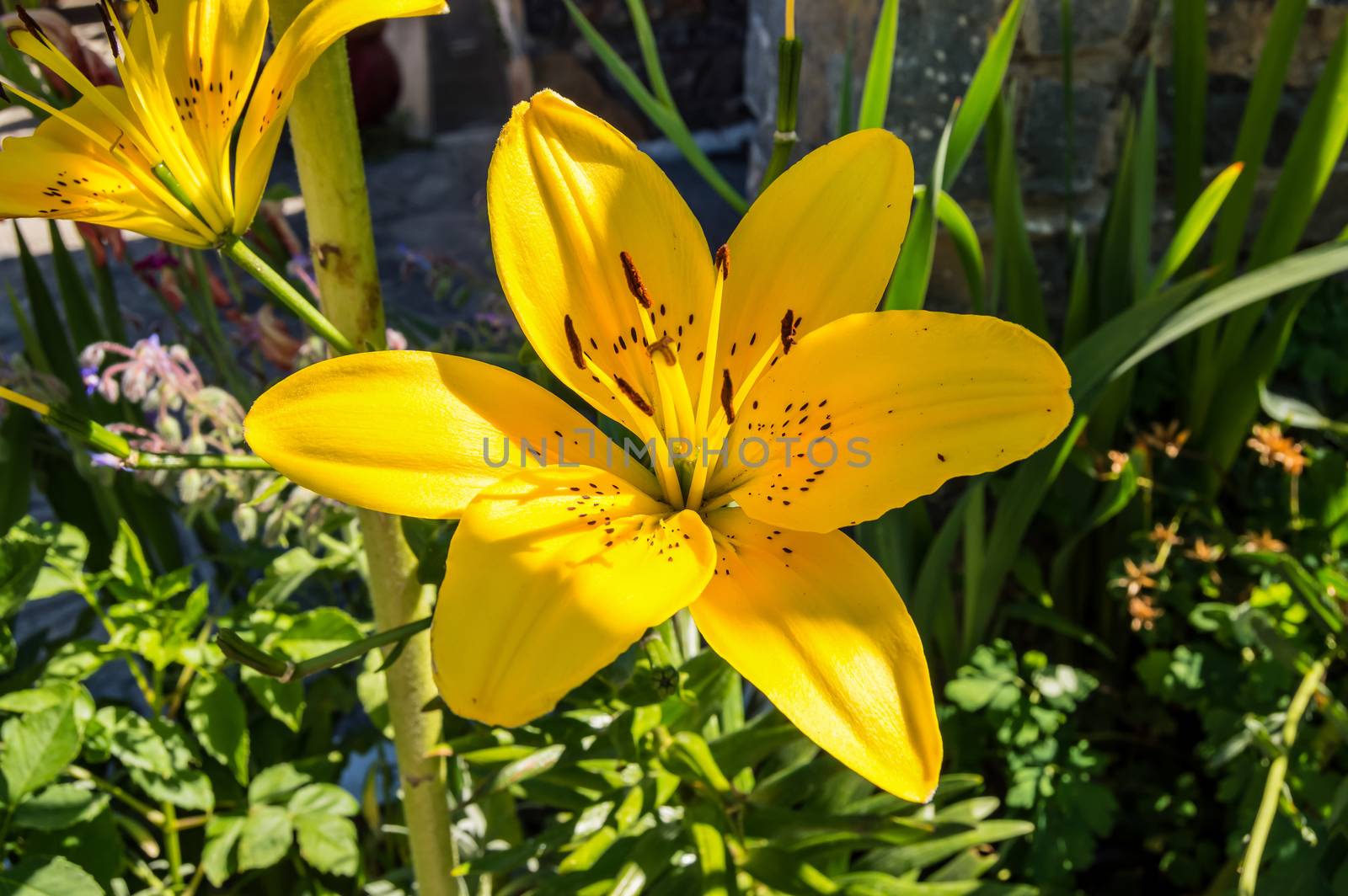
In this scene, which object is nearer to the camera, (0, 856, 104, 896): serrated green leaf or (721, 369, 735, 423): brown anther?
(721, 369, 735, 423): brown anther

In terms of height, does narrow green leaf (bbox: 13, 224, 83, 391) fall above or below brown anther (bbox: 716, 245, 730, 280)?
below

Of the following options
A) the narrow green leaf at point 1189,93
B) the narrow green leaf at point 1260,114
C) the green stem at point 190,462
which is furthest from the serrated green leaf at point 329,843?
the narrow green leaf at point 1189,93

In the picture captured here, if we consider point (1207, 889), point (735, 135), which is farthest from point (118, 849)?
point (735, 135)

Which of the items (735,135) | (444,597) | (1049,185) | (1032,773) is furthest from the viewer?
(735,135)

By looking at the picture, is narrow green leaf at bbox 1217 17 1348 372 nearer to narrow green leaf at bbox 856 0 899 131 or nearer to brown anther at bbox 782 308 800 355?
narrow green leaf at bbox 856 0 899 131

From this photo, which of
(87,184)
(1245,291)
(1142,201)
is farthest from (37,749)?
(1142,201)

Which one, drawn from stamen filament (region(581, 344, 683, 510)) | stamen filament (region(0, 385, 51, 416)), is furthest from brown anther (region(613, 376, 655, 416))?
stamen filament (region(0, 385, 51, 416))

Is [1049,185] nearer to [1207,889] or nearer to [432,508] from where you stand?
[1207,889]

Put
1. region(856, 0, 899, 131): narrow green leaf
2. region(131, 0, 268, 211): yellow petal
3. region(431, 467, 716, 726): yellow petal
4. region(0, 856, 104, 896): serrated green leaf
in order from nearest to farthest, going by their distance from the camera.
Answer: region(431, 467, 716, 726): yellow petal
region(131, 0, 268, 211): yellow petal
region(0, 856, 104, 896): serrated green leaf
region(856, 0, 899, 131): narrow green leaf
